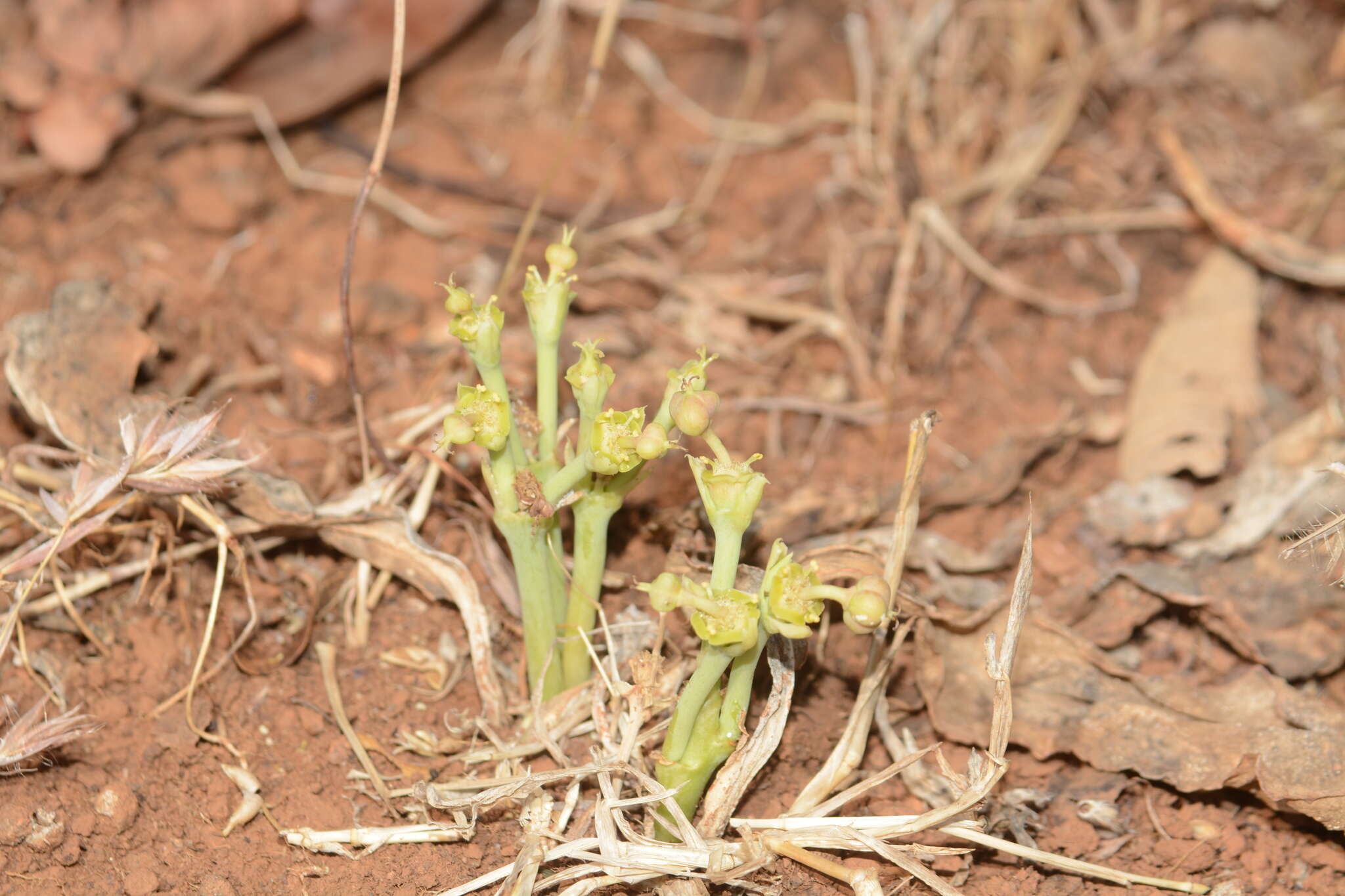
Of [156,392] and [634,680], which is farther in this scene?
[156,392]

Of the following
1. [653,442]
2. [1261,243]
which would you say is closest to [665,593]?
[653,442]

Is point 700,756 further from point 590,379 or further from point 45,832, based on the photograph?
point 45,832

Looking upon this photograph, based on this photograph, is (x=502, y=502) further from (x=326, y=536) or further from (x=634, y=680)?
(x=326, y=536)

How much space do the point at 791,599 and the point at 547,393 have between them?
581 mm

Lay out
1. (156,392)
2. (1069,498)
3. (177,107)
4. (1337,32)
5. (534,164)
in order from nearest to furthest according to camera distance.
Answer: (156,392)
(1069,498)
(177,107)
(534,164)
(1337,32)

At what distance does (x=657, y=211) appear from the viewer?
334 centimetres

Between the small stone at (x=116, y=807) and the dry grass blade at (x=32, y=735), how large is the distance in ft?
0.36

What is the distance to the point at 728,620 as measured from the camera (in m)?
1.66

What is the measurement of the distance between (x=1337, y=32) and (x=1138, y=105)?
800 millimetres

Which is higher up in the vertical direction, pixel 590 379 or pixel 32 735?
pixel 590 379

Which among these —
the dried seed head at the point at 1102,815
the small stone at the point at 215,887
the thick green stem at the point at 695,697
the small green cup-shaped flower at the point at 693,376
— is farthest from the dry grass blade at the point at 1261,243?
the small stone at the point at 215,887

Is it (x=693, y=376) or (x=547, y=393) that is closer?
(x=693, y=376)

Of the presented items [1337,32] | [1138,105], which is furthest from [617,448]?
[1337,32]

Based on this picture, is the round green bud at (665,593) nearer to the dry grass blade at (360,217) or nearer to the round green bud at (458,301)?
the round green bud at (458,301)
